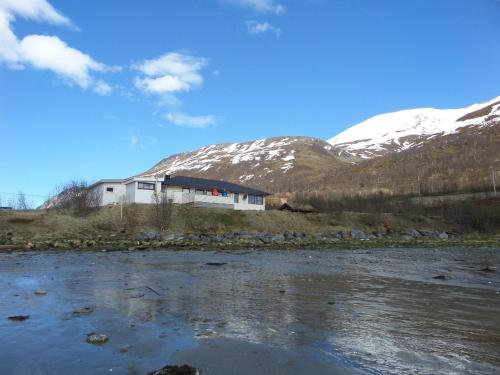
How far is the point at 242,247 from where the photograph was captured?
3916 centimetres

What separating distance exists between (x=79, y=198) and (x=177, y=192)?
13.7 meters

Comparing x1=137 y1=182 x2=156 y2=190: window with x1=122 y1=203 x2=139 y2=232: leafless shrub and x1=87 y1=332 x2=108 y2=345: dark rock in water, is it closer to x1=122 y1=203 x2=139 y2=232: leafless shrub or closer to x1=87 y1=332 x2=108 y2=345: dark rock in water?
x1=122 y1=203 x2=139 y2=232: leafless shrub

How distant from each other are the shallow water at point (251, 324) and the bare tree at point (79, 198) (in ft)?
136

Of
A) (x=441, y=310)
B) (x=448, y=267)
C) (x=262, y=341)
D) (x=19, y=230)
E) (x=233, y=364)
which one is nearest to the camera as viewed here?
(x=233, y=364)

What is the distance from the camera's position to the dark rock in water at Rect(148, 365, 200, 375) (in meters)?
6.17

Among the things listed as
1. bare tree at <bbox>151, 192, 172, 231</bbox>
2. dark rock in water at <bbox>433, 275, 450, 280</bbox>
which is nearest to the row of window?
bare tree at <bbox>151, 192, 172, 231</bbox>

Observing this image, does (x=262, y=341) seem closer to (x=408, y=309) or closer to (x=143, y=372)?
(x=143, y=372)

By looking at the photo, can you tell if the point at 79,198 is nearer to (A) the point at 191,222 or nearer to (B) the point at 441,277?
(A) the point at 191,222

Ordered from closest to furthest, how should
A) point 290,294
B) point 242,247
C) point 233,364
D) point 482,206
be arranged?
point 233,364
point 290,294
point 242,247
point 482,206

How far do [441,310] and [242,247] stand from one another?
28.1 m

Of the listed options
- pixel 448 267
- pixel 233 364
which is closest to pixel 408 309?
pixel 233 364

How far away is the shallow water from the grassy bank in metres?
22.7

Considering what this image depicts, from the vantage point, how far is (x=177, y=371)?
20.5 feet

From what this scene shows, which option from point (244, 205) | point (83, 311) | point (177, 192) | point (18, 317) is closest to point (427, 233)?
point (244, 205)
